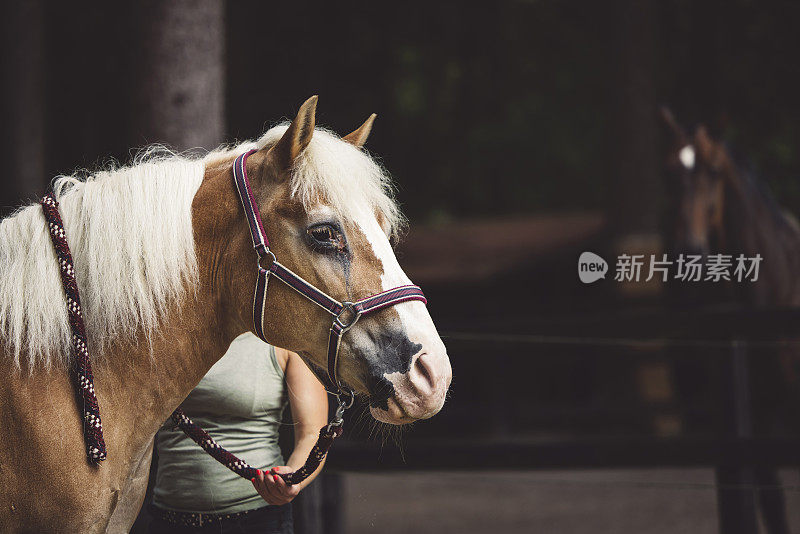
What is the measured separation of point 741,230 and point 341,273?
3716mm

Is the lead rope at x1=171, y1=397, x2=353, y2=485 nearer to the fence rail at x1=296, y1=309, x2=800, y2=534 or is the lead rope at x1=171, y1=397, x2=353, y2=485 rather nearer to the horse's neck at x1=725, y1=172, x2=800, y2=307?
the fence rail at x1=296, y1=309, x2=800, y2=534

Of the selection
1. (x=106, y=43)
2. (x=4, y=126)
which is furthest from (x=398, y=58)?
(x=4, y=126)

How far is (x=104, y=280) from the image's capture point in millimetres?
1706

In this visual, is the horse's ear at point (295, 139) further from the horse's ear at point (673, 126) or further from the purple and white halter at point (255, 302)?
the horse's ear at point (673, 126)

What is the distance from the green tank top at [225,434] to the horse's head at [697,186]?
137 inches

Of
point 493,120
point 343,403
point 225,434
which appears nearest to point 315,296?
point 343,403

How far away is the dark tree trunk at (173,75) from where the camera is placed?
3373 millimetres

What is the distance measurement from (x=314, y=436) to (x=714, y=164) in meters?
3.70

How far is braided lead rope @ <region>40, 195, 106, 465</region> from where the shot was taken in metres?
1.65

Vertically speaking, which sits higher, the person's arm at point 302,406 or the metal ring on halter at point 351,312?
the metal ring on halter at point 351,312

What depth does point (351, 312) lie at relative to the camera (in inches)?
66.4

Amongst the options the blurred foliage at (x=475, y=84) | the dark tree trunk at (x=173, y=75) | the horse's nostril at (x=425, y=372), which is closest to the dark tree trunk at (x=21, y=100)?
the blurred foliage at (x=475, y=84)

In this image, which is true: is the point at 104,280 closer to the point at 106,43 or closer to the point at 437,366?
the point at 437,366

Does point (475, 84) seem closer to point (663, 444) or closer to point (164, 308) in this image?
point (663, 444)
